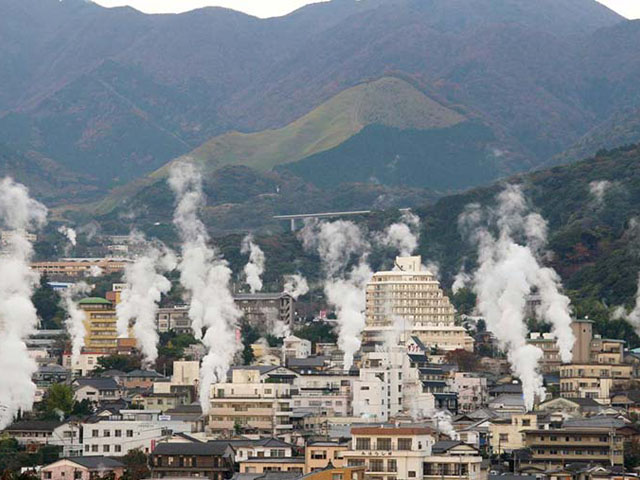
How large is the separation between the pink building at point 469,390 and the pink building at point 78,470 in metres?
27.0

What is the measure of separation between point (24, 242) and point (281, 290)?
144 feet

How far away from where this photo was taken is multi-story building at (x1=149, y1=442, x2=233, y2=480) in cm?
7412

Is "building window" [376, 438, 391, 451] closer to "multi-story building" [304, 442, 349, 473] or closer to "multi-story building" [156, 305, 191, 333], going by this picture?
"multi-story building" [304, 442, 349, 473]

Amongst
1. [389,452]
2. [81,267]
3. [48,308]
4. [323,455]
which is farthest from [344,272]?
[389,452]

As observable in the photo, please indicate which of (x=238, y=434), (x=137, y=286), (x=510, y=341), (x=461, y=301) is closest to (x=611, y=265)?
(x=461, y=301)

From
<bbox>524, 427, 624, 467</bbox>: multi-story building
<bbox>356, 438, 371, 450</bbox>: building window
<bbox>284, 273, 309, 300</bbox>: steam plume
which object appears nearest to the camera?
<bbox>356, 438, 371, 450</bbox>: building window

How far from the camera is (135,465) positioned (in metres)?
75.9

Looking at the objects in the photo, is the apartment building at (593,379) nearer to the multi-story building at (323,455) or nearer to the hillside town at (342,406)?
the hillside town at (342,406)

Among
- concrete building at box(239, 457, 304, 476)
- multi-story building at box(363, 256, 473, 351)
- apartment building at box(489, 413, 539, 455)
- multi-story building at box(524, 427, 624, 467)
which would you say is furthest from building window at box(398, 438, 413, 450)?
multi-story building at box(363, 256, 473, 351)

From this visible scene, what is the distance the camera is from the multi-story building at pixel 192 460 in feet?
Result: 243

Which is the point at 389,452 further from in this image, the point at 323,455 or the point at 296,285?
the point at 296,285

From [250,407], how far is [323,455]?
18868 mm

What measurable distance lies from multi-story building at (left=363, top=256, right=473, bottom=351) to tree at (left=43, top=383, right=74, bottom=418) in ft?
99.7

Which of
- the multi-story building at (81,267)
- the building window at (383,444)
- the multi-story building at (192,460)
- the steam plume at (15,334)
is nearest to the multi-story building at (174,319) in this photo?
the steam plume at (15,334)
